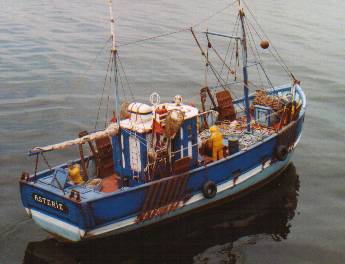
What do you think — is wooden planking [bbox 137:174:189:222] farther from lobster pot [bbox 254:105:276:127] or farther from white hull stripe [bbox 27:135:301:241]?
lobster pot [bbox 254:105:276:127]

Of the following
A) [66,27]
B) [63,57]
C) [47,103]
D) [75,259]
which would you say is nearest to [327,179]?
[75,259]

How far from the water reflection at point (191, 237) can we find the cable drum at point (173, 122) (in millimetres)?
3393

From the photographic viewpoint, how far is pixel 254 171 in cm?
1833

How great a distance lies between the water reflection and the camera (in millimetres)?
15461

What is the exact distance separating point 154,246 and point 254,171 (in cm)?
497

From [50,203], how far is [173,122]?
14.8ft

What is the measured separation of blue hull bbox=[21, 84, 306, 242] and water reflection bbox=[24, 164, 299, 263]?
65 cm

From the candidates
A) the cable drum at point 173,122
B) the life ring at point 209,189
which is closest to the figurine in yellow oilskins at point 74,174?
the cable drum at point 173,122

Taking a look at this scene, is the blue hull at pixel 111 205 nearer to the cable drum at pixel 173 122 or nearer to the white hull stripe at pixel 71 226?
the white hull stripe at pixel 71 226

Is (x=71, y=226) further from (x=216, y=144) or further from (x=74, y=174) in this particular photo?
(x=216, y=144)

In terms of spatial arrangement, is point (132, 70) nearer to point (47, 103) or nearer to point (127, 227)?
point (47, 103)

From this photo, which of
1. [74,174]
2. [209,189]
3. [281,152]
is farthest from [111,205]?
[281,152]

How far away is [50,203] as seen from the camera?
1457cm

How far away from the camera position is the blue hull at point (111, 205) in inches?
561
